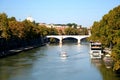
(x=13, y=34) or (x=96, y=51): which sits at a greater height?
(x=13, y=34)

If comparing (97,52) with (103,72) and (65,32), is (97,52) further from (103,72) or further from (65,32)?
(65,32)

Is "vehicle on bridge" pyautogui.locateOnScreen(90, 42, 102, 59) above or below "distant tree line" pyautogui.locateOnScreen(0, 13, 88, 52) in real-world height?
below

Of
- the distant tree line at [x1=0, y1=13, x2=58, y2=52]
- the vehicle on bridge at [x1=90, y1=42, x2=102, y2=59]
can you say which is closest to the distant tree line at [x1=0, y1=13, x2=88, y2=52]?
the distant tree line at [x1=0, y1=13, x2=58, y2=52]

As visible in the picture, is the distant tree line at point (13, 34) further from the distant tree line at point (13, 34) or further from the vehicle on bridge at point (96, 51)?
the vehicle on bridge at point (96, 51)

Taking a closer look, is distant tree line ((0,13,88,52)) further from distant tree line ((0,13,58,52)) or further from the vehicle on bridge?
the vehicle on bridge

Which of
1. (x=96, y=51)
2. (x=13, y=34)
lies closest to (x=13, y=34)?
(x=13, y=34)

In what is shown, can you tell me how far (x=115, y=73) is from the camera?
36.9 m

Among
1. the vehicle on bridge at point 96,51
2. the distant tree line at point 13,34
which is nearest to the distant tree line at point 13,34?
the distant tree line at point 13,34

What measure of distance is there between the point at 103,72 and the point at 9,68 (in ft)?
35.0

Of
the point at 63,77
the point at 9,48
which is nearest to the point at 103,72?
the point at 63,77

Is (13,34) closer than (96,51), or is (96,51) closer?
(96,51)

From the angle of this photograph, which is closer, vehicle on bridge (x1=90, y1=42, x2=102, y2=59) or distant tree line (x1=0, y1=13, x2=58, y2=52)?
vehicle on bridge (x1=90, y1=42, x2=102, y2=59)

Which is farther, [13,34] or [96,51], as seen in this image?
[13,34]

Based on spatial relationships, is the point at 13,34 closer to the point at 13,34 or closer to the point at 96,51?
the point at 13,34
